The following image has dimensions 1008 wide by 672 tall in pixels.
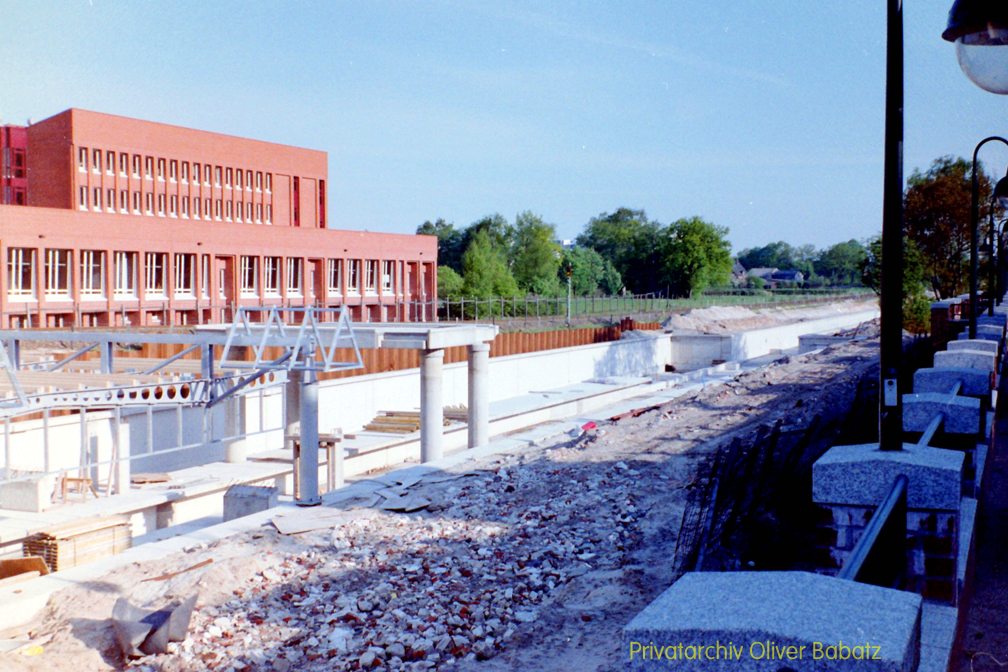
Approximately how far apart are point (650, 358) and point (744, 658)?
50946 millimetres

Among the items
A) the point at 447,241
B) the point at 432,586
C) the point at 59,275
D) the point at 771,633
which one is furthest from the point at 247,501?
the point at 447,241

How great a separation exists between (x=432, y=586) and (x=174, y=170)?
52732 millimetres

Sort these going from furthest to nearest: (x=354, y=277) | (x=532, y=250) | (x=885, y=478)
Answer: (x=532, y=250) < (x=354, y=277) < (x=885, y=478)

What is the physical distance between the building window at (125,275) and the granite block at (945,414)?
43414mm

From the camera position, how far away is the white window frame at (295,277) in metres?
53.2

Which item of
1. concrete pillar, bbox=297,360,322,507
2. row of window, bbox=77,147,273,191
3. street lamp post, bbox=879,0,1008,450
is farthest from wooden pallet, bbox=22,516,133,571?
row of window, bbox=77,147,273,191

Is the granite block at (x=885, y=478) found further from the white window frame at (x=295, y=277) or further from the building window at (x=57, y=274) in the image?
the white window frame at (x=295, y=277)

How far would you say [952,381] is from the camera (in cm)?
678

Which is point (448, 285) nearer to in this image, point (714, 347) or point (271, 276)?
point (271, 276)

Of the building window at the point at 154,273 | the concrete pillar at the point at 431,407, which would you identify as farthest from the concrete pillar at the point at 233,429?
the building window at the point at 154,273

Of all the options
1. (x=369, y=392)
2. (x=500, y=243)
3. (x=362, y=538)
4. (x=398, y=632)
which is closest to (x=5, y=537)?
(x=362, y=538)

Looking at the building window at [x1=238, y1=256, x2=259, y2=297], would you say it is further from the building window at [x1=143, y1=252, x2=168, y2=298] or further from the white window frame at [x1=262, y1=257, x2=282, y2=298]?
the building window at [x1=143, y1=252, x2=168, y2=298]

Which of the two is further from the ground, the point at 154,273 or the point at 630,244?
the point at 630,244

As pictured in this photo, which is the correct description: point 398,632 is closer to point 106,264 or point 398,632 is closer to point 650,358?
point 106,264
